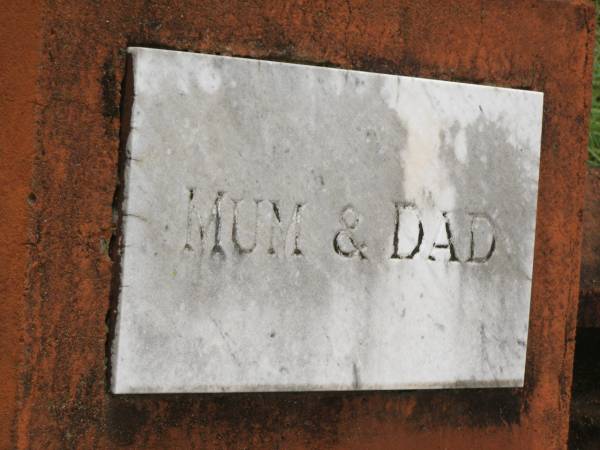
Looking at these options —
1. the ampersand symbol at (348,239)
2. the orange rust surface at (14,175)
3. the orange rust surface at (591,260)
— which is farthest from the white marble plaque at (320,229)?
the orange rust surface at (591,260)

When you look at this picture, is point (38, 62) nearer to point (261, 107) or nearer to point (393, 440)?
point (261, 107)

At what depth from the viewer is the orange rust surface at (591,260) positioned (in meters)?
2.79

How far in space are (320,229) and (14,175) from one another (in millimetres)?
605

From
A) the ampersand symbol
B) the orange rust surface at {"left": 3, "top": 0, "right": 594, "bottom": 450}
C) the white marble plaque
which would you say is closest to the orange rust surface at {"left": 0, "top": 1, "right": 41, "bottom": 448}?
the orange rust surface at {"left": 3, "top": 0, "right": 594, "bottom": 450}

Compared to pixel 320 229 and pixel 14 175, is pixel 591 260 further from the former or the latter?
pixel 14 175

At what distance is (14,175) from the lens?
193 cm

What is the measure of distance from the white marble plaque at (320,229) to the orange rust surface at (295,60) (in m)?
0.07

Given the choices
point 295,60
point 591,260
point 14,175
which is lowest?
point 591,260

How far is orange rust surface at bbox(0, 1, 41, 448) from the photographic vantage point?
192 cm

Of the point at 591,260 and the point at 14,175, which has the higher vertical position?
the point at 14,175

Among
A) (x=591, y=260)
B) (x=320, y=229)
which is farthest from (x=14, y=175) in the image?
(x=591, y=260)

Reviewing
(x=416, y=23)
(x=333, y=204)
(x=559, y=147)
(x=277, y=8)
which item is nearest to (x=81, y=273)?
(x=333, y=204)

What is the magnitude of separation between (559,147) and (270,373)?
91 cm

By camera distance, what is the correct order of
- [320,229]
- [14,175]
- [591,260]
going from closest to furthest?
[14,175] < [320,229] < [591,260]
